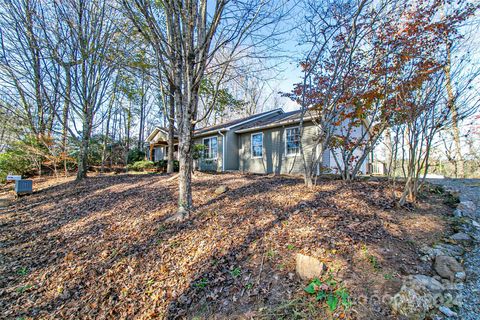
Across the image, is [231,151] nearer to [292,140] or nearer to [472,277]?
[292,140]

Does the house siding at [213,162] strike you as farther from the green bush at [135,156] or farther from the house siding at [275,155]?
the green bush at [135,156]

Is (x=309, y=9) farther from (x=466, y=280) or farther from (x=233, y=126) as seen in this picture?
(x=233, y=126)

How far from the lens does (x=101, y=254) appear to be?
3.17 metres

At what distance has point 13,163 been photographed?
34.7 ft

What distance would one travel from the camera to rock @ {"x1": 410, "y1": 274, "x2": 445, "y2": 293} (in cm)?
190

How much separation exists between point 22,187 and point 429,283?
414 inches

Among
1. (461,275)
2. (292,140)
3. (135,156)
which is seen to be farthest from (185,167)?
(135,156)

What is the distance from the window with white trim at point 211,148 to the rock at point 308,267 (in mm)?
10641

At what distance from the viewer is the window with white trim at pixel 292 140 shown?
971 centimetres

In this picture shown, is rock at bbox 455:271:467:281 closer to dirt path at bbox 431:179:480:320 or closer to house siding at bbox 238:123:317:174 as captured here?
dirt path at bbox 431:179:480:320

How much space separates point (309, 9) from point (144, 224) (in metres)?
5.81

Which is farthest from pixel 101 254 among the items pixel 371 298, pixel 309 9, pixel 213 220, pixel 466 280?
pixel 309 9

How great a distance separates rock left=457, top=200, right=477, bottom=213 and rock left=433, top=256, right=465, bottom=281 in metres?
1.93

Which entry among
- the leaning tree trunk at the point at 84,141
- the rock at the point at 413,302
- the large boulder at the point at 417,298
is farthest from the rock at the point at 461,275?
the leaning tree trunk at the point at 84,141
